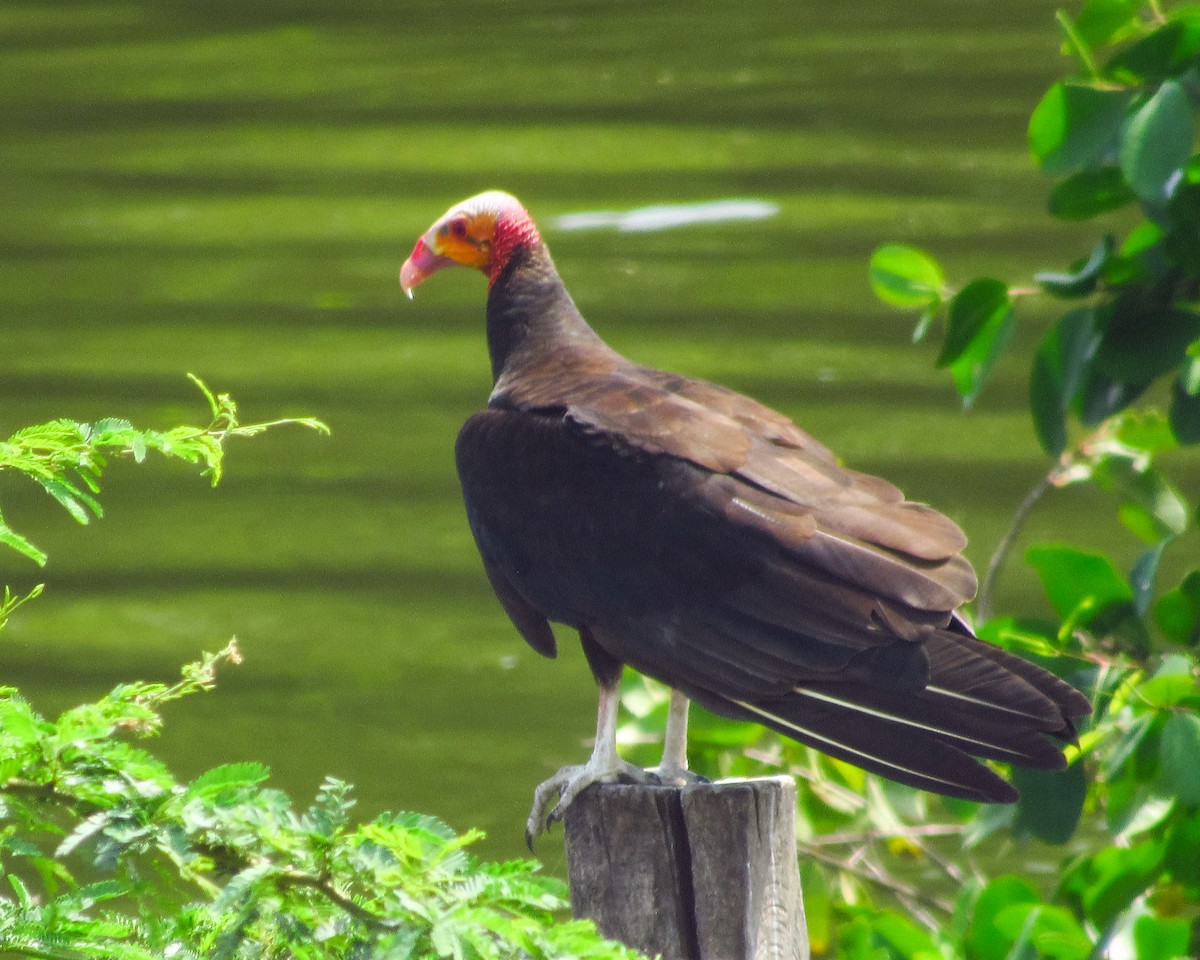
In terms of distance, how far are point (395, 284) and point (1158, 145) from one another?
4.80 metres

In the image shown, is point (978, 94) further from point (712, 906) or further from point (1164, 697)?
point (712, 906)

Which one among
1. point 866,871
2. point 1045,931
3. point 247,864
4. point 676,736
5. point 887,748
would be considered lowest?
point 866,871

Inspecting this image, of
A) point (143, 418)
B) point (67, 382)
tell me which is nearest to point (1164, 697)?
point (143, 418)

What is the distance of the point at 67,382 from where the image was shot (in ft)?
20.9

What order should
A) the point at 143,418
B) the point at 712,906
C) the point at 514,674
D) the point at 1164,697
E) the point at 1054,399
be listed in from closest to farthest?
1. the point at 712,906
2. the point at 1164,697
3. the point at 1054,399
4. the point at 514,674
5. the point at 143,418

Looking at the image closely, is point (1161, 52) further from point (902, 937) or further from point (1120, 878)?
point (902, 937)

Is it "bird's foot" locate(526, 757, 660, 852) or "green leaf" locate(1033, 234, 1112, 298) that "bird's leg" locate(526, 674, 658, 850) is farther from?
"green leaf" locate(1033, 234, 1112, 298)

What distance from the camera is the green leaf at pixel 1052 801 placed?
2.47 m

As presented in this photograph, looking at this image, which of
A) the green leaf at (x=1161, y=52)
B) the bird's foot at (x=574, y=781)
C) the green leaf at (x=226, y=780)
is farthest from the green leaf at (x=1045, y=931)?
the green leaf at (x=226, y=780)

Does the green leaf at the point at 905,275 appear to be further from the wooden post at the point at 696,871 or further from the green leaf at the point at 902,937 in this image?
the wooden post at the point at 696,871

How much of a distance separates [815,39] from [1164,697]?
5.99 meters

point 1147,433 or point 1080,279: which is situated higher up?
point 1080,279

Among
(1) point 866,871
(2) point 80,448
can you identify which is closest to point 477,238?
(2) point 80,448

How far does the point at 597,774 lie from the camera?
2180mm
